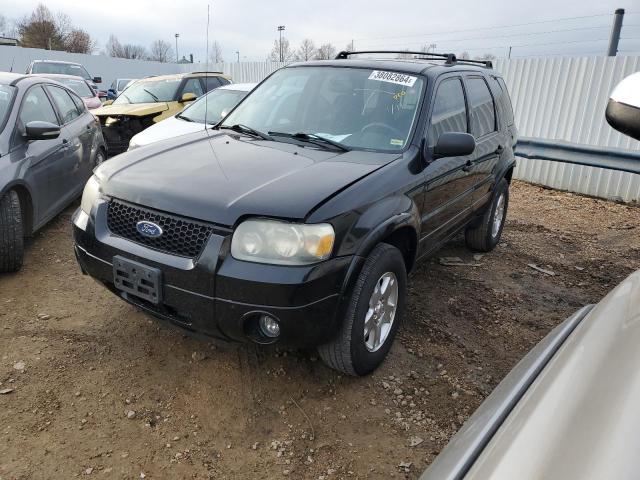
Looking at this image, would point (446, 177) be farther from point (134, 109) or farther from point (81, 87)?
point (81, 87)

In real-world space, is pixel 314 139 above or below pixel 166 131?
above

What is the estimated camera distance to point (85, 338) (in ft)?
10.4


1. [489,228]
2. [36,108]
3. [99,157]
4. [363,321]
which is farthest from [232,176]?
[99,157]

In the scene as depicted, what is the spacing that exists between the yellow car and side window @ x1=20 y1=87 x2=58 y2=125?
2.48 metres

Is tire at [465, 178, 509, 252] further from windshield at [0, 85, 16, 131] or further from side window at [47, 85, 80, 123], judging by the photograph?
side window at [47, 85, 80, 123]

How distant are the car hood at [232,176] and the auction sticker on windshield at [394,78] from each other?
0.71 metres

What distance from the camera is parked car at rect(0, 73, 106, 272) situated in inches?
152

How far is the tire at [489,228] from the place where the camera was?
4961mm

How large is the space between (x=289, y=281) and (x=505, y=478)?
4.57 ft

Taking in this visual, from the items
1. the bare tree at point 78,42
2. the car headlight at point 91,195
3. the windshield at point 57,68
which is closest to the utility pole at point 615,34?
the car headlight at point 91,195

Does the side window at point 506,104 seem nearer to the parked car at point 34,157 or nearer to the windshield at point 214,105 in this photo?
the windshield at point 214,105

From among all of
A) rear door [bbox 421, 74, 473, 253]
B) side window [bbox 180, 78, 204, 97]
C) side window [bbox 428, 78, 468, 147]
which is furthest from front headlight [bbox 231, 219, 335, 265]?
side window [bbox 180, 78, 204, 97]

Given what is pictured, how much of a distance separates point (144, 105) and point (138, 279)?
6.44m

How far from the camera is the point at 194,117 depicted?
6680 millimetres
